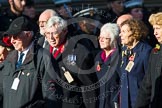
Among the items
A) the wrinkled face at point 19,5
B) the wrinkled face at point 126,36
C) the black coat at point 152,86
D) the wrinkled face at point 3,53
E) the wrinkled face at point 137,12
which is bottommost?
the black coat at point 152,86

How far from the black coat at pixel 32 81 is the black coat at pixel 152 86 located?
38.5 inches

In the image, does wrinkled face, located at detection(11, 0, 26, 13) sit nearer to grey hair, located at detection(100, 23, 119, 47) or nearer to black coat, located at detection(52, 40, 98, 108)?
grey hair, located at detection(100, 23, 119, 47)

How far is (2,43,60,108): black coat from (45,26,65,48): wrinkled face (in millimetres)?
305

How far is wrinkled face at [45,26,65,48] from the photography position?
7379 millimetres

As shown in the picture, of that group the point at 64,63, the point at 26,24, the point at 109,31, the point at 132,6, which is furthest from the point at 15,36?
the point at 132,6

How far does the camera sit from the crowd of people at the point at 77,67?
275 inches

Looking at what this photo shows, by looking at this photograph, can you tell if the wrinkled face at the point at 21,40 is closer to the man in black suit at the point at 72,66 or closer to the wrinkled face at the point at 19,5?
the man in black suit at the point at 72,66

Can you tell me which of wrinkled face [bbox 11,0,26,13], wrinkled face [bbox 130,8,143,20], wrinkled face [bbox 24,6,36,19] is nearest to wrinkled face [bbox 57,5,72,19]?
wrinkled face [bbox 24,6,36,19]

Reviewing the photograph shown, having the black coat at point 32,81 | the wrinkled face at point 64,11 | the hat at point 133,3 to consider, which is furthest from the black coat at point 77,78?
the hat at point 133,3

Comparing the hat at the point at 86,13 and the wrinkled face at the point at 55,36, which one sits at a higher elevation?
the hat at the point at 86,13

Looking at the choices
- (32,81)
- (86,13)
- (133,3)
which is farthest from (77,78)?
(133,3)

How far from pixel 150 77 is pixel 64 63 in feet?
3.32

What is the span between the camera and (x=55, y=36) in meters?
7.39

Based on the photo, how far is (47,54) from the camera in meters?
7.09
